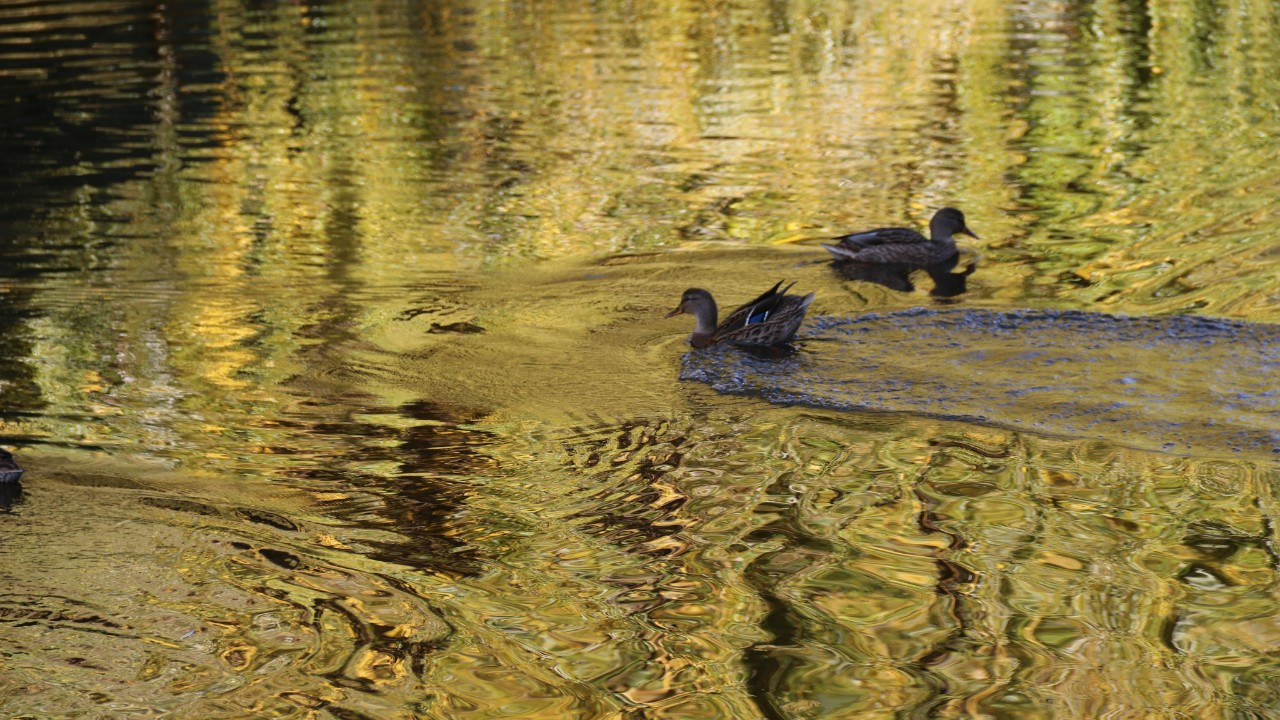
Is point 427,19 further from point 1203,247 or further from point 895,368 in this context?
point 895,368

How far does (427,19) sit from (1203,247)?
2272 cm

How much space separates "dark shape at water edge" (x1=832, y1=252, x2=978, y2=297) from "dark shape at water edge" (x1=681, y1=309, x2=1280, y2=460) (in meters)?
1.14

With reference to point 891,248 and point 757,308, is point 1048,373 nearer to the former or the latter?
point 757,308

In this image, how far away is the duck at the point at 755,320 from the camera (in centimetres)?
949

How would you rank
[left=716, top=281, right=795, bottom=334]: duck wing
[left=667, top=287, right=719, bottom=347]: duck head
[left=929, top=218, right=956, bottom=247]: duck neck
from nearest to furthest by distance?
[left=716, top=281, right=795, bottom=334]: duck wing
[left=667, top=287, right=719, bottom=347]: duck head
[left=929, top=218, right=956, bottom=247]: duck neck

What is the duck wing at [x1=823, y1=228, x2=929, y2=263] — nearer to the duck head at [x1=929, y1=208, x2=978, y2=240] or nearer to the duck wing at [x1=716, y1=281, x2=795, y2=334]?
the duck head at [x1=929, y1=208, x2=978, y2=240]

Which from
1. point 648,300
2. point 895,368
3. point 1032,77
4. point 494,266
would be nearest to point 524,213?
point 494,266

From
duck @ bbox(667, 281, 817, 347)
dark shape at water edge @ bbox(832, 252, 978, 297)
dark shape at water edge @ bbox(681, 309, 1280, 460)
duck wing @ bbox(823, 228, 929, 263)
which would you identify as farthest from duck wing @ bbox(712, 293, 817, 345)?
duck wing @ bbox(823, 228, 929, 263)

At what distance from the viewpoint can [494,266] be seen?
12.0 metres

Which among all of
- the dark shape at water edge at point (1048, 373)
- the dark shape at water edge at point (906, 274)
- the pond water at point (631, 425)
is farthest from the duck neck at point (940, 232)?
the dark shape at water edge at point (1048, 373)

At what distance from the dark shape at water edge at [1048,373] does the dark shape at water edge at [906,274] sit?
1138 millimetres

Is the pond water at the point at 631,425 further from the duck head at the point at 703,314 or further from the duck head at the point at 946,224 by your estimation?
the duck head at the point at 946,224

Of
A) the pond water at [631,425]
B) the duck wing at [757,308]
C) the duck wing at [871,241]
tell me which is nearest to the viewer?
the pond water at [631,425]

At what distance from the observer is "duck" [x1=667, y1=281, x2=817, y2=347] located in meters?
9.49
